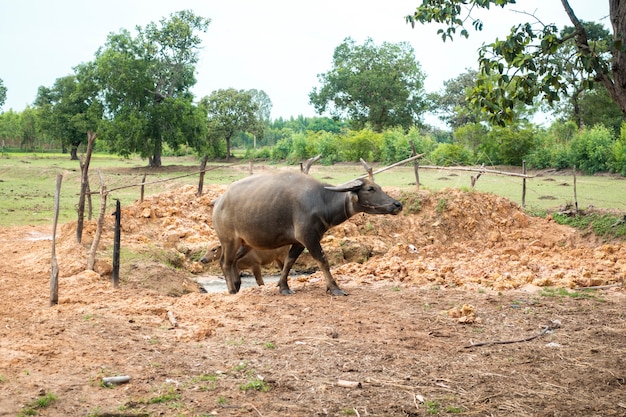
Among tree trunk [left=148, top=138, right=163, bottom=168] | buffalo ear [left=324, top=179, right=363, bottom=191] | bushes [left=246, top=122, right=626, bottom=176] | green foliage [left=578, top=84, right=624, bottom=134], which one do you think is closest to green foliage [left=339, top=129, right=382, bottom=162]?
bushes [left=246, top=122, right=626, bottom=176]

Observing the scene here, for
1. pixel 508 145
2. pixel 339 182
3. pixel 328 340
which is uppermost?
pixel 508 145

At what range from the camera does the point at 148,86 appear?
4075 cm

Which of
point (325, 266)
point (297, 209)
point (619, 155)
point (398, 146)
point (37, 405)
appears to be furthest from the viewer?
point (398, 146)

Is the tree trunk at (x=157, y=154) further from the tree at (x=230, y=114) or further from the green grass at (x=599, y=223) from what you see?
the green grass at (x=599, y=223)

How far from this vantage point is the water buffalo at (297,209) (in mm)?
10039

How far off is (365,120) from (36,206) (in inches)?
1525

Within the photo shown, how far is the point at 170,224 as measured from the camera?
16.9 meters

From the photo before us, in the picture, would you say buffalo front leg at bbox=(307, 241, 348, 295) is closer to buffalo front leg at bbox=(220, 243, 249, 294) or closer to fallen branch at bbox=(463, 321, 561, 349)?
buffalo front leg at bbox=(220, 243, 249, 294)

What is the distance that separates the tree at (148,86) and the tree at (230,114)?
908 cm

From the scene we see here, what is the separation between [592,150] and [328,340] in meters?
26.8

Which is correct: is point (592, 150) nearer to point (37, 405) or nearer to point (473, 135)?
point (473, 135)

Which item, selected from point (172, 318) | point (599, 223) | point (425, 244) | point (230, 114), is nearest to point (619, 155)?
point (599, 223)

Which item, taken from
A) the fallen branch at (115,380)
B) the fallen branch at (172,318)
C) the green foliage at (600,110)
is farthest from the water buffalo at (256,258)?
the green foliage at (600,110)

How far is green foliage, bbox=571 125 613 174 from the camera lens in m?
30.1
